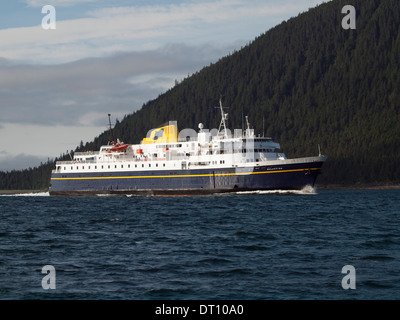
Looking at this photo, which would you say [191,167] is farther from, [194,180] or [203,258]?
[203,258]

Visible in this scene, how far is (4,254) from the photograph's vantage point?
28797 mm

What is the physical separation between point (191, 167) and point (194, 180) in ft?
6.49

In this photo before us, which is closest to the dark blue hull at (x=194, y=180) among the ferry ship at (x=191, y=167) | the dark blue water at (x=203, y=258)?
the ferry ship at (x=191, y=167)

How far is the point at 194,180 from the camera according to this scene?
8862 centimetres

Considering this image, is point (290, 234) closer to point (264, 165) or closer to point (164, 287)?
point (164, 287)

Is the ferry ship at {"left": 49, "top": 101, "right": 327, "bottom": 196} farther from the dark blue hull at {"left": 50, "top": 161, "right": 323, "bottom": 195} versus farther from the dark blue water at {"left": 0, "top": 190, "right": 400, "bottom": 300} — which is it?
the dark blue water at {"left": 0, "top": 190, "right": 400, "bottom": 300}

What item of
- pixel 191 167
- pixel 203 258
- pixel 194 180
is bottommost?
pixel 203 258

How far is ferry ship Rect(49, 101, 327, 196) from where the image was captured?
272 ft

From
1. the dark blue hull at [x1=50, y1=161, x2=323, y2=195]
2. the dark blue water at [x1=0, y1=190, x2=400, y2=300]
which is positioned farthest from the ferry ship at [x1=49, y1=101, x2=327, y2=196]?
the dark blue water at [x1=0, y1=190, x2=400, y2=300]

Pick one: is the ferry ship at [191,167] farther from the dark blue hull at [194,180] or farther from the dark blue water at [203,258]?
the dark blue water at [203,258]

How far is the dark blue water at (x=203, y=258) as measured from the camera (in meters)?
20.0

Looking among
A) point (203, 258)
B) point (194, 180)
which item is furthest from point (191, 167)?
point (203, 258)

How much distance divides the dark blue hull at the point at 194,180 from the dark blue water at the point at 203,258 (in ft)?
125

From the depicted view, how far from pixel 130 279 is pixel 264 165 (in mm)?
62008
